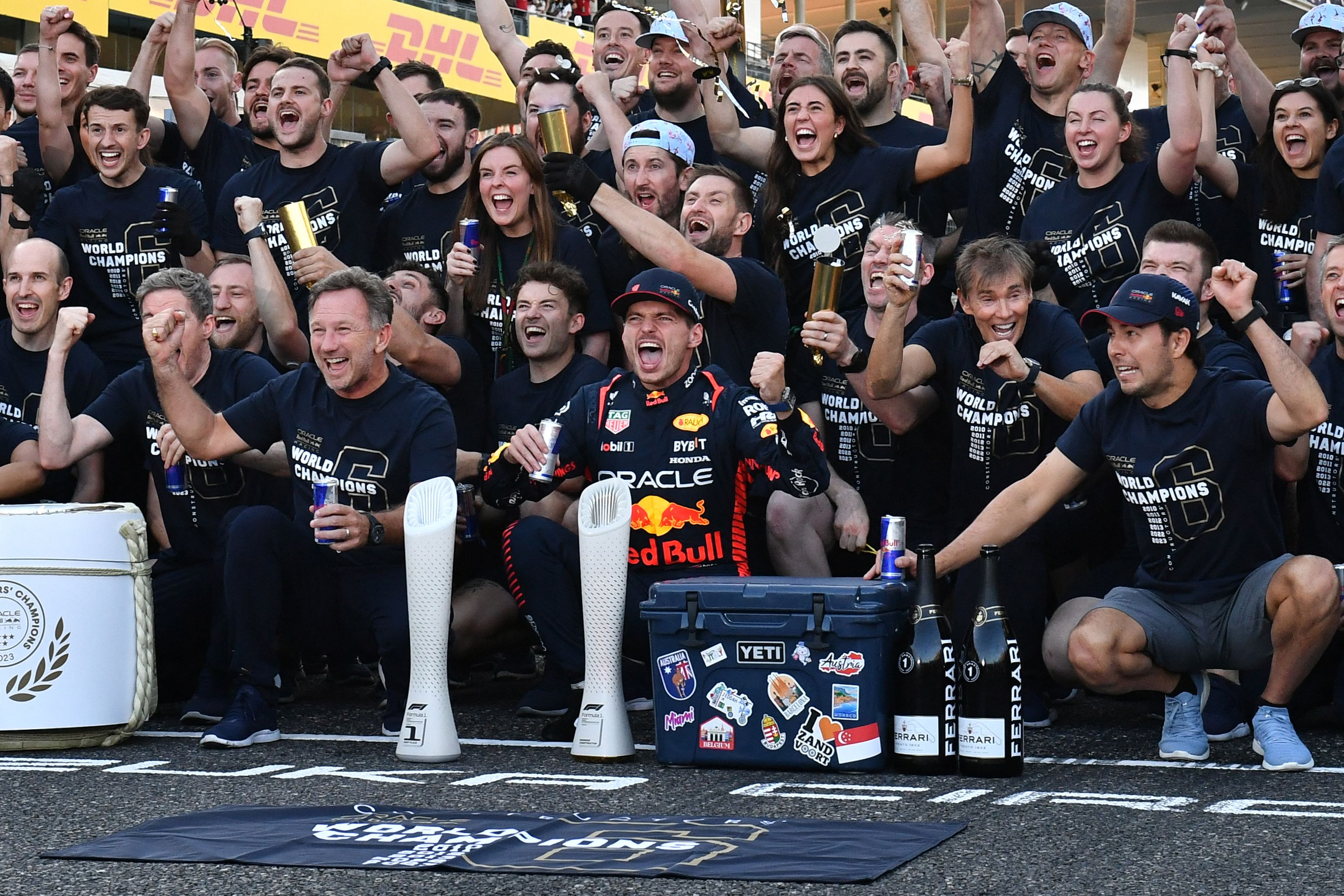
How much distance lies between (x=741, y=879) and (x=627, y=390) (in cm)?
244

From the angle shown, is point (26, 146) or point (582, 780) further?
point (26, 146)

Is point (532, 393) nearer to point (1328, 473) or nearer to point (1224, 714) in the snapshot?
point (1224, 714)

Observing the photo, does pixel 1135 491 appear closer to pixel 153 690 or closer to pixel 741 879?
pixel 741 879

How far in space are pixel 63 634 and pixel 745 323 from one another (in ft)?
8.37

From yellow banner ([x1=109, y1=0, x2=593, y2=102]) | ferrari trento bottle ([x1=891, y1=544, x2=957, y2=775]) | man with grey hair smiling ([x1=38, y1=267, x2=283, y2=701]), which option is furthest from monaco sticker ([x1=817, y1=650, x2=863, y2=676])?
yellow banner ([x1=109, y1=0, x2=593, y2=102])

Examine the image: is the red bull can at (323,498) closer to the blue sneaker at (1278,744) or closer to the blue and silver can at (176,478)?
the blue and silver can at (176,478)

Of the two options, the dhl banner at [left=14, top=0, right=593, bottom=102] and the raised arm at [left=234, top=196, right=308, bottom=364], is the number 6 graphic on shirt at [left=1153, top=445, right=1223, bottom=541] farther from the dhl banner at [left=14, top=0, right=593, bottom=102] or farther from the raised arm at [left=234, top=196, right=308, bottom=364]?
the dhl banner at [left=14, top=0, right=593, bottom=102]

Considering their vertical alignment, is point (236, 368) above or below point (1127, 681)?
above

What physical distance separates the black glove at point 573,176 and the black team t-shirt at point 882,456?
104 cm

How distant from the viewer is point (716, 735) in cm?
478

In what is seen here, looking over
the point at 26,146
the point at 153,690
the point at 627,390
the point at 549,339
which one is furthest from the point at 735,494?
the point at 26,146

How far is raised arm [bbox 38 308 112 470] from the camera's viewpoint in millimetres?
6105

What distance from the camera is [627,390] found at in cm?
551

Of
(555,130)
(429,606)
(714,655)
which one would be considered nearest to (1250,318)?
(714,655)
